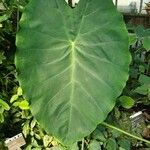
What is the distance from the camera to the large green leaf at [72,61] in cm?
150

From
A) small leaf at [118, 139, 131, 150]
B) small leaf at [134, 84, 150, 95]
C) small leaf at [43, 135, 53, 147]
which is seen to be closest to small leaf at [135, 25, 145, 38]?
small leaf at [134, 84, 150, 95]

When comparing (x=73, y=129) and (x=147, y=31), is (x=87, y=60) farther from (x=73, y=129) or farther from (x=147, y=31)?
(x=147, y=31)

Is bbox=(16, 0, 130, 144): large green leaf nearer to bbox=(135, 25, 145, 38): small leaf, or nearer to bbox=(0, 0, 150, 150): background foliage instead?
bbox=(0, 0, 150, 150): background foliage

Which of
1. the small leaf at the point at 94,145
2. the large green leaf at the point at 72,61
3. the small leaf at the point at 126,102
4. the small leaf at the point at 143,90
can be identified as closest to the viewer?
the large green leaf at the point at 72,61

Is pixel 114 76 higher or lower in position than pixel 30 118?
higher

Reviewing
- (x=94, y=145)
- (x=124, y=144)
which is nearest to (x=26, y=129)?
(x=94, y=145)

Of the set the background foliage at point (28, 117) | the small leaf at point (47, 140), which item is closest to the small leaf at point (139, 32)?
the background foliage at point (28, 117)

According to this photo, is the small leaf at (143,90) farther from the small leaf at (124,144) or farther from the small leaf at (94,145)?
the small leaf at (94,145)

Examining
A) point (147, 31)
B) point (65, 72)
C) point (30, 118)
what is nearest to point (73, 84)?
point (65, 72)

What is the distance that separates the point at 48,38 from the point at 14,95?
362mm

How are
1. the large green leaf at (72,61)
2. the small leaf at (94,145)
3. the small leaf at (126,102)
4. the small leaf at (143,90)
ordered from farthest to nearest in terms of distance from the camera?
the small leaf at (143,90) → the small leaf at (126,102) → the small leaf at (94,145) → the large green leaf at (72,61)

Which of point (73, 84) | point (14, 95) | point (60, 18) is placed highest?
point (60, 18)

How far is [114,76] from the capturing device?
5.04ft

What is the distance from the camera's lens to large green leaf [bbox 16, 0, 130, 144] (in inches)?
58.9
